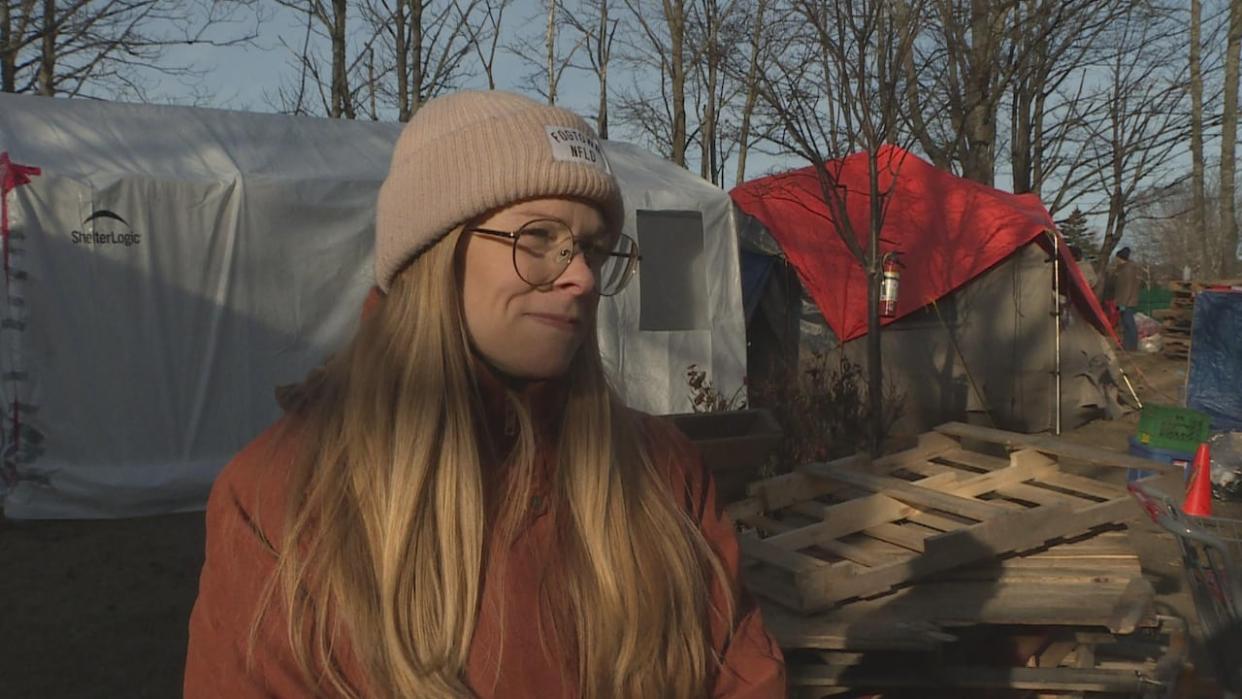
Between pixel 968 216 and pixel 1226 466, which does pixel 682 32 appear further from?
pixel 1226 466

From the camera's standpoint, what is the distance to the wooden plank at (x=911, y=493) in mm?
3963

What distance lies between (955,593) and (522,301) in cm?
255

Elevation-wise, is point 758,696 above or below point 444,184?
below

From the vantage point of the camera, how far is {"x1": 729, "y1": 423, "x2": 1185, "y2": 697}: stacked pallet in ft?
11.3

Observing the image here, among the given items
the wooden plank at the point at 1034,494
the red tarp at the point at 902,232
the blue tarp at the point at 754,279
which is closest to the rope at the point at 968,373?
the red tarp at the point at 902,232

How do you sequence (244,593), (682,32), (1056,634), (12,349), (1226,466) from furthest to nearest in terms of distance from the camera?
(682,32), (12,349), (1226,466), (1056,634), (244,593)

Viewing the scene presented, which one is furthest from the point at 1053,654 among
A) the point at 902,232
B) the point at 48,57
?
the point at 48,57

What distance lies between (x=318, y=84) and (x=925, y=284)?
15.4m

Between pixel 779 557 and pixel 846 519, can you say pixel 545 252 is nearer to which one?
pixel 779 557

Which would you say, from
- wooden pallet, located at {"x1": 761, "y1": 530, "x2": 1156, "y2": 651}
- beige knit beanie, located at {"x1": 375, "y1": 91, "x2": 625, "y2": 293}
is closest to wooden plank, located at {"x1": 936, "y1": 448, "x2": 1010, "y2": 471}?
wooden pallet, located at {"x1": 761, "y1": 530, "x2": 1156, "y2": 651}

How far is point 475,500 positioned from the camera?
1666 millimetres

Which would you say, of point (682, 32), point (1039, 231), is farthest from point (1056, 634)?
point (682, 32)

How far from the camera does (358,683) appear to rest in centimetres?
155

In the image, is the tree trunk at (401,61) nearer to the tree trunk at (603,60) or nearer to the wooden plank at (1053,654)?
the tree trunk at (603,60)
